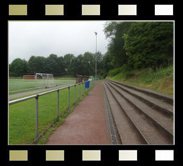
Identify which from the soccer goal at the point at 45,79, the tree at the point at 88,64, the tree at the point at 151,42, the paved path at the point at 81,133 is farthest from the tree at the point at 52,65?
the paved path at the point at 81,133

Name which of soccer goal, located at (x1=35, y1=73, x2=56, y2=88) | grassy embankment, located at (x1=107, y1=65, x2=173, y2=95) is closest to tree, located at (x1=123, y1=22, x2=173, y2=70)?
grassy embankment, located at (x1=107, y1=65, x2=173, y2=95)

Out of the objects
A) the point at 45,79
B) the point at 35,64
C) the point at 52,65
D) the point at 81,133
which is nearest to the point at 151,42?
the point at 81,133

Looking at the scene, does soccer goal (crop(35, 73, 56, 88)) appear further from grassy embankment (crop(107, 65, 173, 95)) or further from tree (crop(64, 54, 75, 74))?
tree (crop(64, 54, 75, 74))

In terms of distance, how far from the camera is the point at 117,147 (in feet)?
6.44

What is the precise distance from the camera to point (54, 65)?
39812 millimetres

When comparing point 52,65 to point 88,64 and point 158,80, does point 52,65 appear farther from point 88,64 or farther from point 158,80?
point 158,80

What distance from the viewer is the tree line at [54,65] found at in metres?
32.7

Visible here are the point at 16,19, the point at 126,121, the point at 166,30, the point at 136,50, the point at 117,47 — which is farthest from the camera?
the point at 117,47

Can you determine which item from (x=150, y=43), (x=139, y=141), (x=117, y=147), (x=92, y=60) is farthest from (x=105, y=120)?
(x=92, y=60)

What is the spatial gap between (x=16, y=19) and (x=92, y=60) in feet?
191

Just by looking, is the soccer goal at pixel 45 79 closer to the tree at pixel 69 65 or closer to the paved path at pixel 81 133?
the paved path at pixel 81 133

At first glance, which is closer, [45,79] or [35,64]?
[45,79]

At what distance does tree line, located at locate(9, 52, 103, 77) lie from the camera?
32.7m
